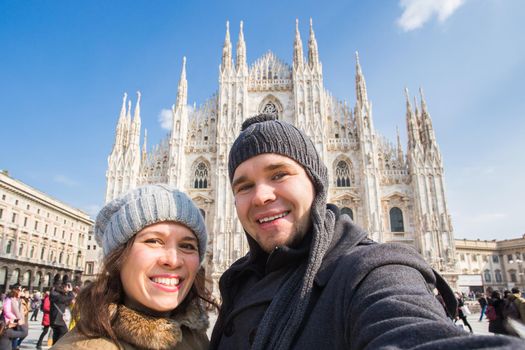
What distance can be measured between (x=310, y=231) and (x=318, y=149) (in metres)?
20.2

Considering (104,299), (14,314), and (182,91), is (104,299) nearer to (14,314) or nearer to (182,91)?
(14,314)

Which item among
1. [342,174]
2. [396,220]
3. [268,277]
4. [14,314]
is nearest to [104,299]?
[268,277]

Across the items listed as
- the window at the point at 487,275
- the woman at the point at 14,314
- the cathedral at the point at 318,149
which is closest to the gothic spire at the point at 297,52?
the cathedral at the point at 318,149

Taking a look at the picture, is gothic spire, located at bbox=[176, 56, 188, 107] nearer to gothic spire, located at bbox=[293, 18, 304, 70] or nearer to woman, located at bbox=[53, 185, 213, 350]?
gothic spire, located at bbox=[293, 18, 304, 70]

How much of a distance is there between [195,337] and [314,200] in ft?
3.35

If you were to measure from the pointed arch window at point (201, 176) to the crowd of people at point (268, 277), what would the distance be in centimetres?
2102

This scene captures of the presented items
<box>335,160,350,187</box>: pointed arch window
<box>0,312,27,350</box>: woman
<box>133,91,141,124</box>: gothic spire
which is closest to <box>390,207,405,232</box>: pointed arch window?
<box>335,160,350,187</box>: pointed arch window

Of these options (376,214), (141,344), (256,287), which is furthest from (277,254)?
(376,214)

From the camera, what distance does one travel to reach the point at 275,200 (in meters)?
1.57

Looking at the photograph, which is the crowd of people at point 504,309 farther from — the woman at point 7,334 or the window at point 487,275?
the window at point 487,275

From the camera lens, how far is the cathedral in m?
20.4

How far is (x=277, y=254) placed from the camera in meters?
1.48

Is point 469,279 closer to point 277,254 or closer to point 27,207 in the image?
point 277,254

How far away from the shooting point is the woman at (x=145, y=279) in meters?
1.54
